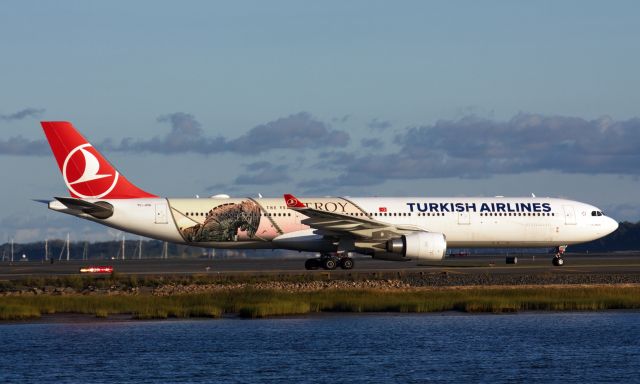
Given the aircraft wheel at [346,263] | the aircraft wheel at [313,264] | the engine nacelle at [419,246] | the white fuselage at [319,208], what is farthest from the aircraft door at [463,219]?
the aircraft wheel at [313,264]

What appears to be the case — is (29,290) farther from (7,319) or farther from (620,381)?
(620,381)

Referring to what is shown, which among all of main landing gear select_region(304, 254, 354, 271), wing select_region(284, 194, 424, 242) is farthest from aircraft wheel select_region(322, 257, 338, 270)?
wing select_region(284, 194, 424, 242)

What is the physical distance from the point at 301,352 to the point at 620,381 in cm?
924

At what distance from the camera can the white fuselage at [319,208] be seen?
58.4 metres

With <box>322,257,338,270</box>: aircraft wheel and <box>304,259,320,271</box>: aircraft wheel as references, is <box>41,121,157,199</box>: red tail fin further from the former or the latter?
<box>322,257,338,270</box>: aircraft wheel

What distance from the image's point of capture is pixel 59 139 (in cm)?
5906

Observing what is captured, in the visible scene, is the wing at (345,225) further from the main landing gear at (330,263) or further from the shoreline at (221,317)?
the shoreline at (221,317)

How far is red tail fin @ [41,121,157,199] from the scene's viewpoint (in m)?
58.8

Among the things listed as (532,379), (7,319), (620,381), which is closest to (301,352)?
(532,379)

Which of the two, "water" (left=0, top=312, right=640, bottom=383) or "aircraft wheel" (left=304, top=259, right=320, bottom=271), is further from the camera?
"aircraft wheel" (left=304, top=259, right=320, bottom=271)

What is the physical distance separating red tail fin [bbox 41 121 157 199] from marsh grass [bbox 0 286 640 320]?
15167 millimetres

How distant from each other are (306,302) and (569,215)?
1044 inches

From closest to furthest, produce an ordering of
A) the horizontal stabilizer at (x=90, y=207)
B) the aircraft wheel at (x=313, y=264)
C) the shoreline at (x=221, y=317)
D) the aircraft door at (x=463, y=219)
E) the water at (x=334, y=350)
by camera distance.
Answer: the water at (x=334, y=350) < the shoreline at (x=221, y=317) < the horizontal stabilizer at (x=90, y=207) < the aircraft wheel at (x=313, y=264) < the aircraft door at (x=463, y=219)

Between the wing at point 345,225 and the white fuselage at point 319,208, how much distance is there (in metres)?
0.81
